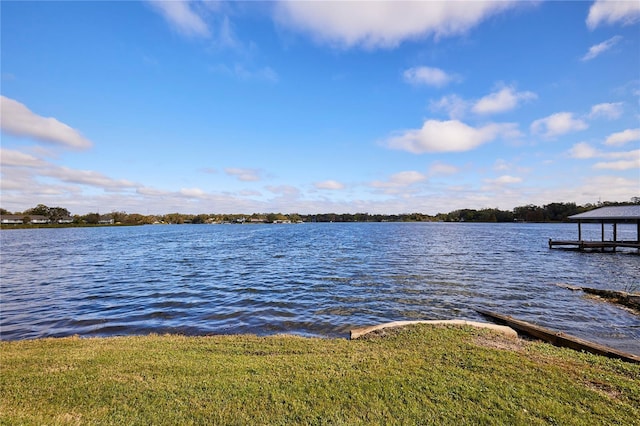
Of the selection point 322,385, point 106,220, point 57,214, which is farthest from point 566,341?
point 106,220

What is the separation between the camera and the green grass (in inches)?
182

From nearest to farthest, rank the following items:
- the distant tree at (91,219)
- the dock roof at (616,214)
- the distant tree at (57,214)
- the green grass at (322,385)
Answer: the green grass at (322,385) < the dock roof at (616,214) < the distant tree at (57,214) < the distant tree at (91,219)

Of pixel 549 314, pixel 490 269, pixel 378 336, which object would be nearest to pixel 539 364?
pixel 378 336

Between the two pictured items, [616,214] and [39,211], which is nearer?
[616,214]

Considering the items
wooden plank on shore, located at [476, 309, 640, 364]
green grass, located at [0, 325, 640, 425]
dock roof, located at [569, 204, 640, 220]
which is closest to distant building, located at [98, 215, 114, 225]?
green grass, located at [0, 325, 640, 425]

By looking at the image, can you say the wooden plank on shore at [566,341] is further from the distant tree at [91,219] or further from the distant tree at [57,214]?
the distant tree at [91,219]

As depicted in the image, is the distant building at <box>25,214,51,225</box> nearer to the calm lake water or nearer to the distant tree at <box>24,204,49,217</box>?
the distant tree at <box>24,204,49,217</box>

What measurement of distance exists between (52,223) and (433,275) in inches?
7827

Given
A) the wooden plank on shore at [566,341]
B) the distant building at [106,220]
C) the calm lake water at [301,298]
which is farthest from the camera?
the distant building at [106,220]

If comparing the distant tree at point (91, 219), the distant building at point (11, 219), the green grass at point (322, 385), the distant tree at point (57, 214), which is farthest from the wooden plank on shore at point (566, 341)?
the distant tree at point (91, 219)

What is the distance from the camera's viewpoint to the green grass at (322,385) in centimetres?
462

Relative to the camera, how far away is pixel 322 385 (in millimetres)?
5512

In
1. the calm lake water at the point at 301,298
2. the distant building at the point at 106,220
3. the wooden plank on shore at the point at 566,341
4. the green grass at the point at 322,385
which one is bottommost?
the calm lake water at the point at 301,298

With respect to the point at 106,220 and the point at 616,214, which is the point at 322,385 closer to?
the point at 616,214
